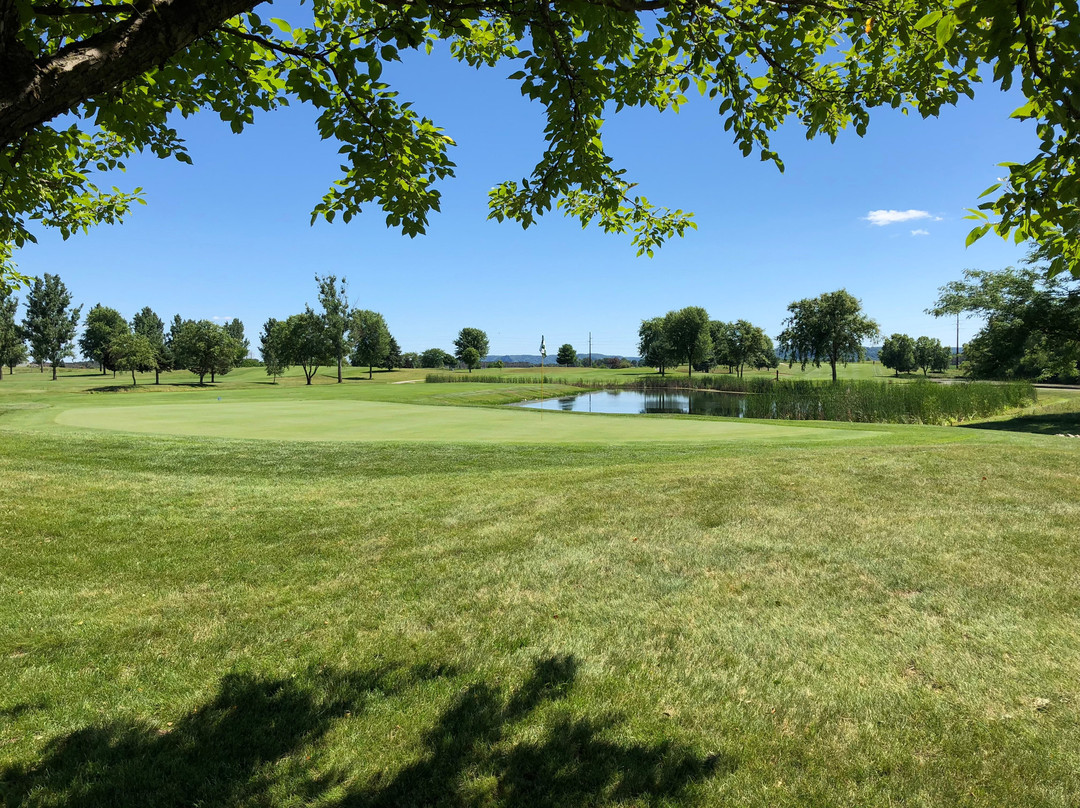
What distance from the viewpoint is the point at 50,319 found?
6319cm

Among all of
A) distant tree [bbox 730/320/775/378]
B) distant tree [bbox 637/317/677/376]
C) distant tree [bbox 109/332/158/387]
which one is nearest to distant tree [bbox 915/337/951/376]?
distant tree [bbox 730/320/775/378]

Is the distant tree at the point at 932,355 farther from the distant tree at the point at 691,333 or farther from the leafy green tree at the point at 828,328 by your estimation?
the leafy green tree at the point at 828,328

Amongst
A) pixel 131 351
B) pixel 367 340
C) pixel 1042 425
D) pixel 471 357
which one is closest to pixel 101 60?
pixel 1042 425

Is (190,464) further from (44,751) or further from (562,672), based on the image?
(562,672)

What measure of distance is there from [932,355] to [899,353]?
6433 mm

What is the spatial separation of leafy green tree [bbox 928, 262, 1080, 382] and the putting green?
1593 cm

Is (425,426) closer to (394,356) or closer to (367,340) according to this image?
(367,340)

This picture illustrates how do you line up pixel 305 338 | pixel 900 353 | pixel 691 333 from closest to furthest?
1. pixel 305 338
2. pixel 691 333
3. pixel 900 353

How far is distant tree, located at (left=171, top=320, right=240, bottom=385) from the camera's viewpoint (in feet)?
196

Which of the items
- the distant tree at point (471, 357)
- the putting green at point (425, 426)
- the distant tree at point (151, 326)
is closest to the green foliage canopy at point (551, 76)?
the putting green at point (425, 426)

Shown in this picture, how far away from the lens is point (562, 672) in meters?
3.64

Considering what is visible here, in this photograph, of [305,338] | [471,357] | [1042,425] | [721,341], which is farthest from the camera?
[471,357]

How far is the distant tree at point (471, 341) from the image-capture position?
122 metres

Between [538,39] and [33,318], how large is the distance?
85.8m
